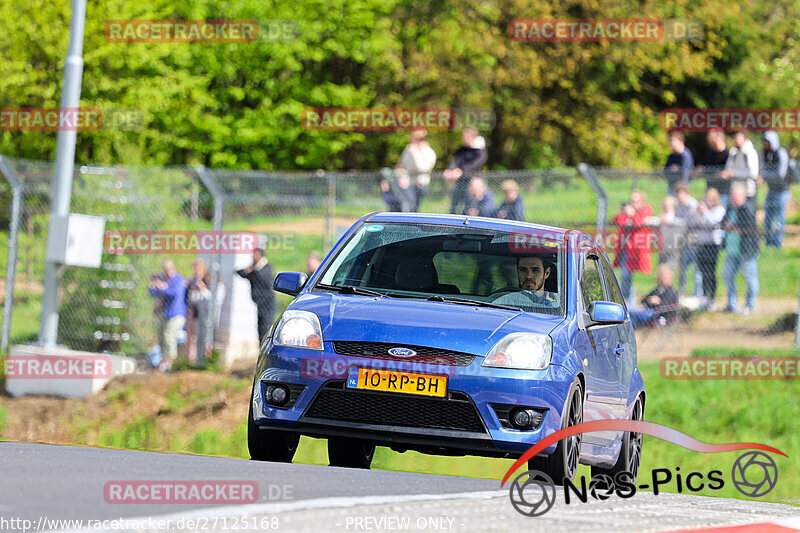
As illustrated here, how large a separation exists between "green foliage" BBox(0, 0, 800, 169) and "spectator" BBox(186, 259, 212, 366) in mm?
20631

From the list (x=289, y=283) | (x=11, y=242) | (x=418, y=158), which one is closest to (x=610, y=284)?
(x=289, y=283)

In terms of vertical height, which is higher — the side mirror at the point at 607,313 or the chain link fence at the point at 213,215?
the chain link fence at the point at 213,215

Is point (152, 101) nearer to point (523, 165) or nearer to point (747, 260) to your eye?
point (523, 165)

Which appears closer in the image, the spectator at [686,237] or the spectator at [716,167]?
the spectator at [716,167]

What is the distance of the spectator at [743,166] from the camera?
16.6m

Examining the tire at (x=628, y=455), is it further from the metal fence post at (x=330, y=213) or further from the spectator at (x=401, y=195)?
the metal fence post at (x=330, y=213)

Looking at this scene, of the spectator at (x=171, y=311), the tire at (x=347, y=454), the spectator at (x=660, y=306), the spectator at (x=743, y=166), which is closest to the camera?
the tire at (x=347, y=454)

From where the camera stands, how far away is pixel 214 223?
18750mm

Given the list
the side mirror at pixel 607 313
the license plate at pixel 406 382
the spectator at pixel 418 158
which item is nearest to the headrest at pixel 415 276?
the side mirror at pixel 607 313

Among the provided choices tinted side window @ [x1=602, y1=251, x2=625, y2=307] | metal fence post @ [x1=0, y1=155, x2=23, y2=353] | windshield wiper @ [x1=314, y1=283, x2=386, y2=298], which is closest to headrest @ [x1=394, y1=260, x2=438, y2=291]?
windshield wiper @ [x1=314, y1=283, x2=386, y2=298]

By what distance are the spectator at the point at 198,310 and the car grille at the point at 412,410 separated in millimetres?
10683

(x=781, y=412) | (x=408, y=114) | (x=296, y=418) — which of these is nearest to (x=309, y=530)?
Result: (x=296, y=418)

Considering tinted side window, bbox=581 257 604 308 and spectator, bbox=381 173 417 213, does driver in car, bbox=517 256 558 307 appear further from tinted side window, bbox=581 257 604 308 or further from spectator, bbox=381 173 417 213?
spectator, bbox=381 173 417 213

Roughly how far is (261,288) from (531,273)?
9146 millimetres
